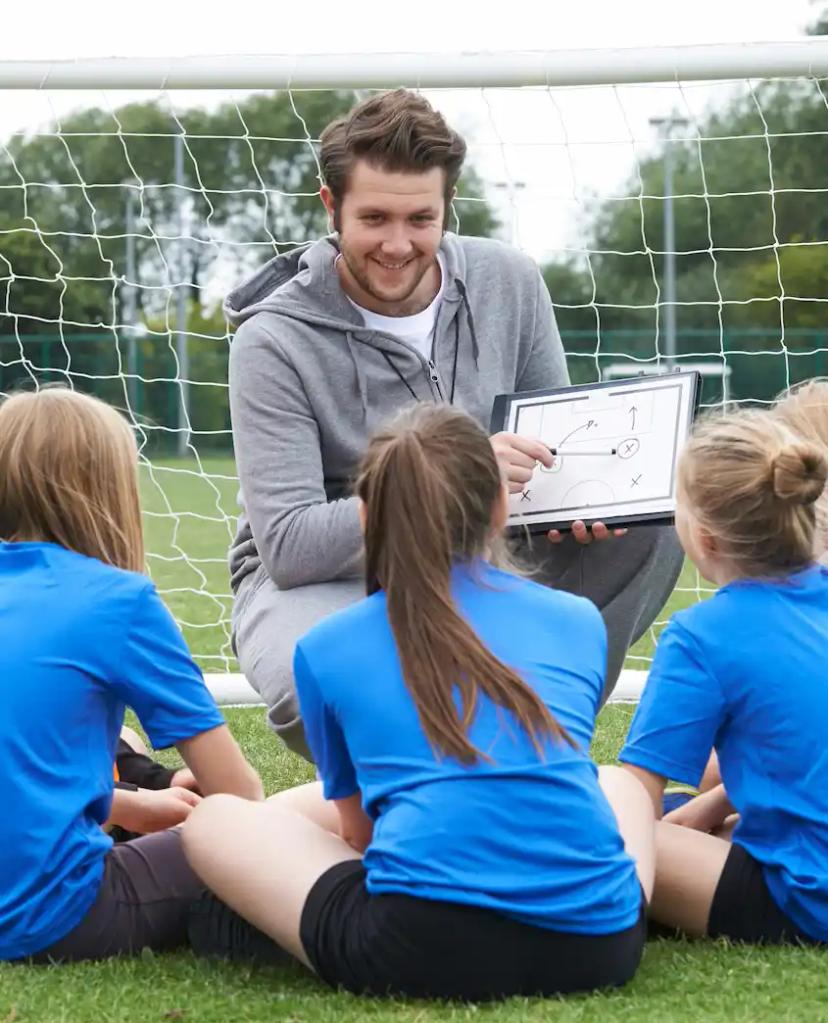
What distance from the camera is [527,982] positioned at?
1.88m

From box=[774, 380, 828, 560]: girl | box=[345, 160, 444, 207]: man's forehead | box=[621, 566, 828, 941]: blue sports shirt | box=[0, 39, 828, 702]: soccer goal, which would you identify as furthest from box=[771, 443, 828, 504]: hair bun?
box=[345, 160, 444, 207]: man's forehead

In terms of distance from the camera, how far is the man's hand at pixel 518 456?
9.11ft

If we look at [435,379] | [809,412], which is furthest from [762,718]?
[435,379]

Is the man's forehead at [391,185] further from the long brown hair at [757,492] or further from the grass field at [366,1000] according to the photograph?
the grass field at [366,1000]

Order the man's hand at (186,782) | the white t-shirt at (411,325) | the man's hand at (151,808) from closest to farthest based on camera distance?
the man's hand at (151,808) < the man's hand at (186,782) < the white t-shirt at (411,325)

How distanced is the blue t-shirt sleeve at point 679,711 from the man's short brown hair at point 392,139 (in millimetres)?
1225

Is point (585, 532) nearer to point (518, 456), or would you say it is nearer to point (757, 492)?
point (518, 456)

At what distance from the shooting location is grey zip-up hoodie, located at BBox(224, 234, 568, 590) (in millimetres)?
2955

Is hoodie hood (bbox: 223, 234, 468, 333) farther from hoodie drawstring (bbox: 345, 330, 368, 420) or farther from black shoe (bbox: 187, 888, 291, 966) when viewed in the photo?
black shoe (bbox: 187, 888, 291, 966)

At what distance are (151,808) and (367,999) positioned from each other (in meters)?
0.65

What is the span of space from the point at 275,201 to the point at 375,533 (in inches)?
796

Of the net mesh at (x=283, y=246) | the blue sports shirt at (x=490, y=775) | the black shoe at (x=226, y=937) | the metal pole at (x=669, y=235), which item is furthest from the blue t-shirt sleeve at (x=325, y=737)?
the metal pole at (x=669, y=235)

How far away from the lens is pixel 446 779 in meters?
1.83

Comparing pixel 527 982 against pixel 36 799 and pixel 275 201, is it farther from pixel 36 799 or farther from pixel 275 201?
pixel 275 201
